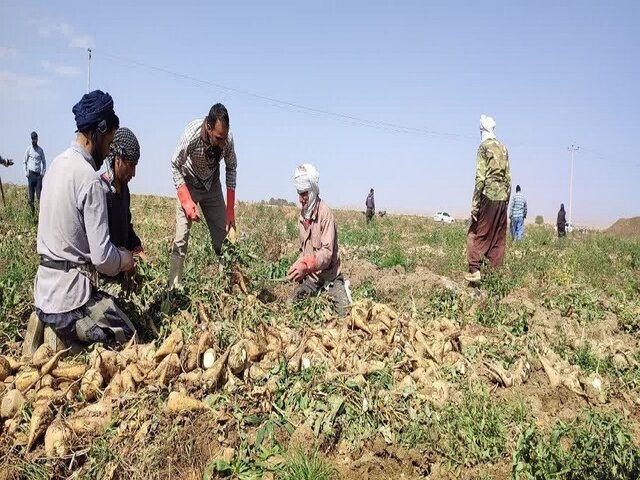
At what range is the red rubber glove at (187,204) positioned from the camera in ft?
14.8

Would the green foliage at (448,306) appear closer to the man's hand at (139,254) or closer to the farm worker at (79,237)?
the man's hand at (139,254)

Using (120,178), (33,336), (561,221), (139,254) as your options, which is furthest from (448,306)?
(561,221)

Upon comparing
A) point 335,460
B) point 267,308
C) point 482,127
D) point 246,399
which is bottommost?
point 335,460

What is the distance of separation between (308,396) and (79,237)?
161 cm

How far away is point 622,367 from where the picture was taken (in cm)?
384

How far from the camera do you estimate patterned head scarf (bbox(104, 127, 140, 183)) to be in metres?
3.68

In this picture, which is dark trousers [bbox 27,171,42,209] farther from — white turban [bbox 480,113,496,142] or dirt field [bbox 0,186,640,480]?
white turban [bbox 480,113,496,142]

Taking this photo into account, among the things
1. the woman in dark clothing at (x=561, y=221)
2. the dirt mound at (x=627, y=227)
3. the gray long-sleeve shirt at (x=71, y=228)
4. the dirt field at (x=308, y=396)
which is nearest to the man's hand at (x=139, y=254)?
the dirt field at (x=308, y=396)

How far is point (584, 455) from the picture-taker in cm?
239

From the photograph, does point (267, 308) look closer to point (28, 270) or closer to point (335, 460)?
point (335, 460)

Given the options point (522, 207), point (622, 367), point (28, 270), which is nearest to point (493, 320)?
point (622, 367)

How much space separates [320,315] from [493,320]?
1587 mm

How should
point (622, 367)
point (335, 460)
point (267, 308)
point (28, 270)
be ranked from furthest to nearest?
point (28, 270), point (267, 308), point (622, 367), point (335, 460)

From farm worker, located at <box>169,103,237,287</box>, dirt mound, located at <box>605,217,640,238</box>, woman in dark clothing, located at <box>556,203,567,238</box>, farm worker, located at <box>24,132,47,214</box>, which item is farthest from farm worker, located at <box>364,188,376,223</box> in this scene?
dirt mound, located at <box>605,217,640,238</box>
